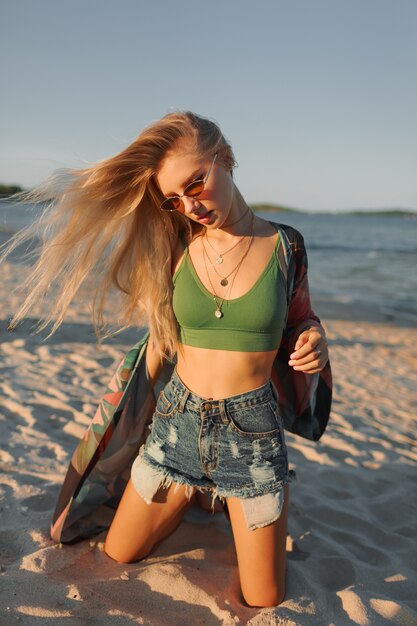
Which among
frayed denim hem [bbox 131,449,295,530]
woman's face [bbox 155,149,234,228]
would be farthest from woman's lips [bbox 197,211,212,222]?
frayed denim hem [bbox 131,449,295,530]

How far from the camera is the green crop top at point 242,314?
2643 millimetres

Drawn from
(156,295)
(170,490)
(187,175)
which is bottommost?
(170,490)

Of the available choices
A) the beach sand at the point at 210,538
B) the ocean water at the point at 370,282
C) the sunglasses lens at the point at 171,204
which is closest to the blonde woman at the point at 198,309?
the sunglasses lens at the point at 171,204

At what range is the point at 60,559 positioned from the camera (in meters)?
2.99

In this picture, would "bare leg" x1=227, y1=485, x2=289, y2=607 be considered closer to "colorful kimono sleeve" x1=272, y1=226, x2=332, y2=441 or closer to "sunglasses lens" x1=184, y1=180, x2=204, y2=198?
"colorful kimono sleeve" x1=272, y1=226, x2=332, y2=441

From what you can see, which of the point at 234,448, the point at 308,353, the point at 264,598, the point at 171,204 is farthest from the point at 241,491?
the point at 171,204

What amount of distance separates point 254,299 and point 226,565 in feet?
5.01

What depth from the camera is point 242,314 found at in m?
2.65

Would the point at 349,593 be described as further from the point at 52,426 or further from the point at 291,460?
the point at 52,426

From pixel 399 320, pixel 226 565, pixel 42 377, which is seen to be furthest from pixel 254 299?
pixel 399 320

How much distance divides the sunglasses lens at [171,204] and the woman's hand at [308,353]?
88 centimetres

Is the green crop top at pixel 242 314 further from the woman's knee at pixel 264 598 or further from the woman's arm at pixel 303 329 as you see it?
the woman's knee at pixel 264 598

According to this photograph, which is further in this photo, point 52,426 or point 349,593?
point 52,426

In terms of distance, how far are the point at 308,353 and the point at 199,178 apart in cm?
98
